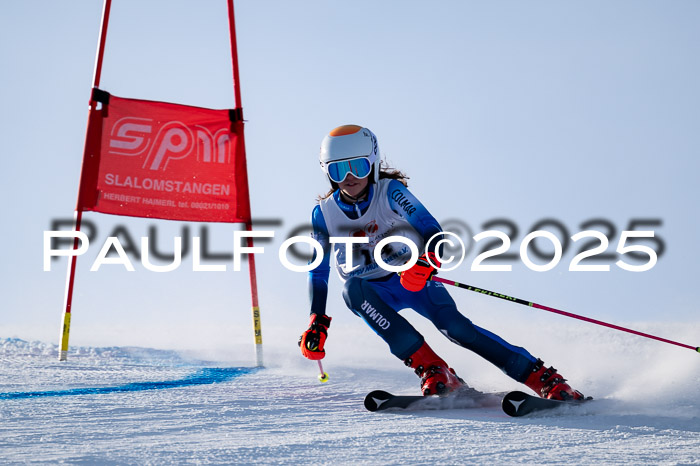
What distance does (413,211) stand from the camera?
3418 millimetres

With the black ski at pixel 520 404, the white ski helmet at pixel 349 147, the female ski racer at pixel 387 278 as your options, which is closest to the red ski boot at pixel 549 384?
the female ski racer at pixel 387 278

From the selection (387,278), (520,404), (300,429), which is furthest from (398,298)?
(300,429)

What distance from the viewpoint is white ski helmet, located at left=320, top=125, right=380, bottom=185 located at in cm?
340

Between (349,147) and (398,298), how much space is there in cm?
82

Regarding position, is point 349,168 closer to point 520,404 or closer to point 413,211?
point 413,211

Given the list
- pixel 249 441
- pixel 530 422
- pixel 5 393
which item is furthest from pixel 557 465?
pixel 5 393

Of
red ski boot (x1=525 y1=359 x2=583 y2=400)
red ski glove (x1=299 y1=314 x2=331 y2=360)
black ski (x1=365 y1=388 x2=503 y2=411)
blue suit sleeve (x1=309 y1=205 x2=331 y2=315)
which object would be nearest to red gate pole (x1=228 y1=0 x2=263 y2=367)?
blue suit sleeve (x1=309 y1=205 x2=331 y2=315)

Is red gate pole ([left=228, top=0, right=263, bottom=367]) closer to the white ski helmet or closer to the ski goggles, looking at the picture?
the white ski helmet

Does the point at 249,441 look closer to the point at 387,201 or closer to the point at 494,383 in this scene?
the point at 387,201

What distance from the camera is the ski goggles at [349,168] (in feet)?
11.1

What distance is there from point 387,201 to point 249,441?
5.41 feet

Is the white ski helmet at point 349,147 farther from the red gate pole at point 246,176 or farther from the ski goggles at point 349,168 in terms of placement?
the red gate pole at point 246,176

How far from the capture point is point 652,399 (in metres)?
3.00

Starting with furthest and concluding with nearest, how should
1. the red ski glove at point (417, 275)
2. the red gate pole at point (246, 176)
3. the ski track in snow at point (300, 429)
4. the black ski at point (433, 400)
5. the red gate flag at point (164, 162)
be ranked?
the red gate pole at point (246, 176) < the red gate flag at point (164, 162) < the red ski glove at point (417, 275) < the black ski at point (433, 400) < the ski track in snow at point (300, 429)
